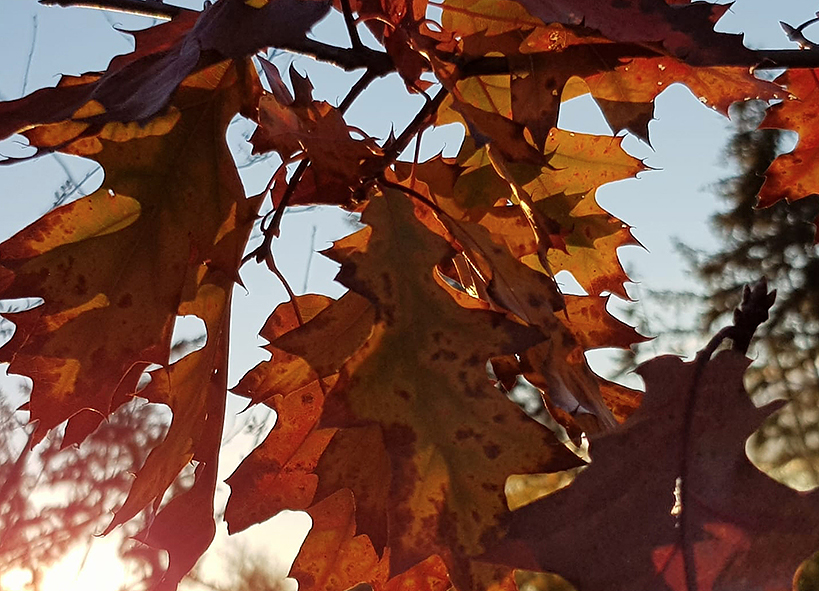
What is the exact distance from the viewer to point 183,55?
1.17 feet

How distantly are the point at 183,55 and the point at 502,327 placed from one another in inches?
7.7

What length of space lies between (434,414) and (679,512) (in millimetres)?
118

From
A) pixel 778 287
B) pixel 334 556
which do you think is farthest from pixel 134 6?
pixel 778 287

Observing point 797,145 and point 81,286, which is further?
point 797,145

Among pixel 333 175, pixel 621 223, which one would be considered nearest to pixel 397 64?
pixel 333 175

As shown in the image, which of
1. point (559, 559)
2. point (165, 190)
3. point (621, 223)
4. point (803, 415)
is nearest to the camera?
point (559, 559)

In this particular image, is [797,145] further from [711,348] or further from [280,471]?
[280,471]

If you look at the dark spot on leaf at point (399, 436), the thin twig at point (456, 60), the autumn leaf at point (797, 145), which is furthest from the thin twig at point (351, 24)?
the autumn leaf at point (797, 145)

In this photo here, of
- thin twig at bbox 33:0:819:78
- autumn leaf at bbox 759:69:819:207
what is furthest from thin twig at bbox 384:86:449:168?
autumn leaf at bbox 759:69:819:207

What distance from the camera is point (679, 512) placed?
0.35 meters

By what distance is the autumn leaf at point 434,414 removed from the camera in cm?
34

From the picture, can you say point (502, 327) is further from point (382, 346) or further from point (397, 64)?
point (397, 64)

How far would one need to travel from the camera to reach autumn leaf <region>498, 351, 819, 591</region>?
1.08 ft

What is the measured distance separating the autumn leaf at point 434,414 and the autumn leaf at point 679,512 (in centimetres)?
2
